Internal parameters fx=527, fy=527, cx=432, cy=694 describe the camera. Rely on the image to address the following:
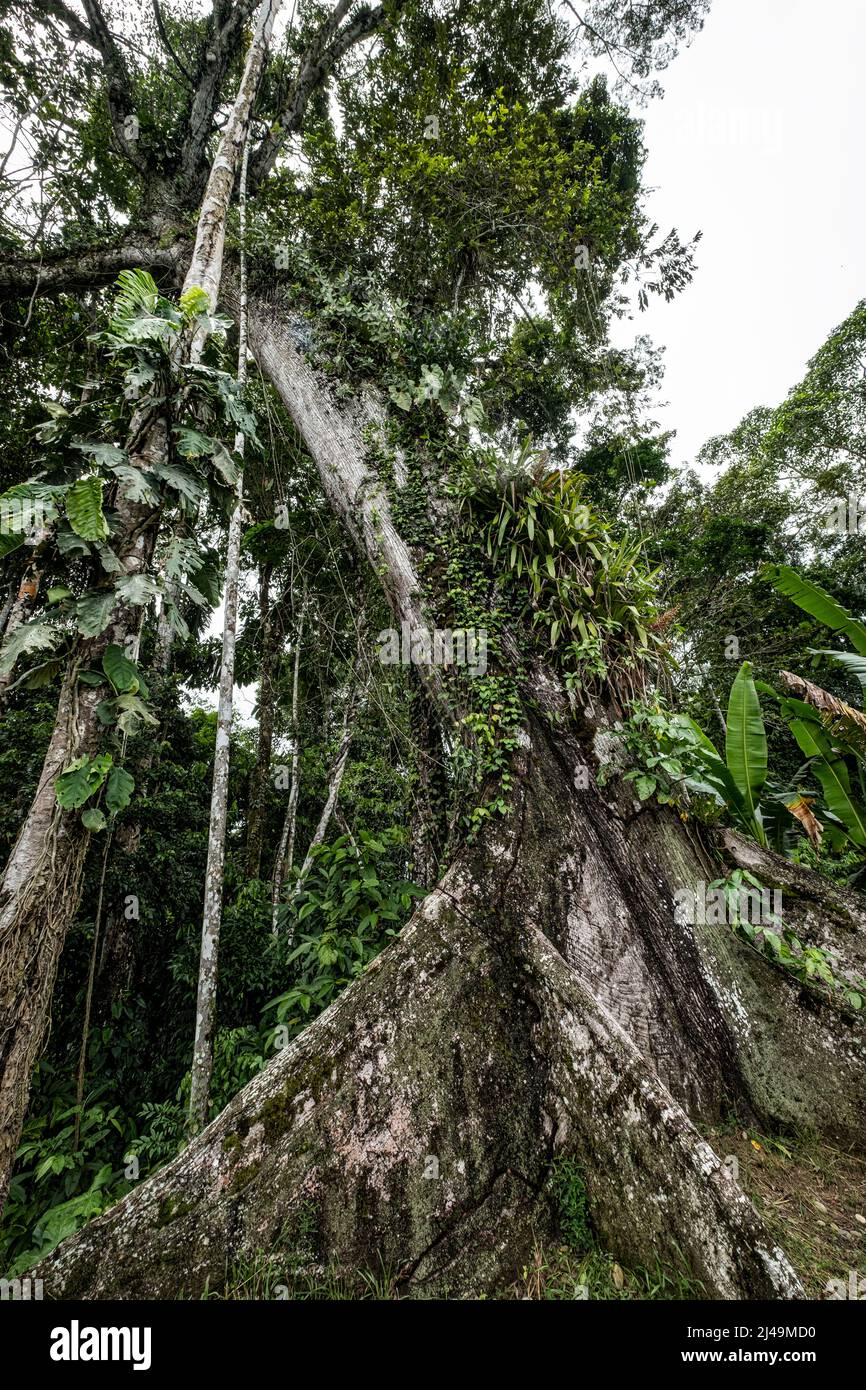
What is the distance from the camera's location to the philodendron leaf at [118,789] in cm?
201

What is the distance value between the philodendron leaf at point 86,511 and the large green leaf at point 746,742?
367cm

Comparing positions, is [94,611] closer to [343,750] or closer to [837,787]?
[343,750]

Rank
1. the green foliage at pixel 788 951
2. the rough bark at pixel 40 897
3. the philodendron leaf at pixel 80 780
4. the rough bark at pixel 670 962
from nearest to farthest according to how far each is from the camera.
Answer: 1. the rough bark at pixel 40 897
2. the philodendron leaf at pixel 80 780
3. the rough bark at pixel 670 962
4. the green foliage at pixel 788 951

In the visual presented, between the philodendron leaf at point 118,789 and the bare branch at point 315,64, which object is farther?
the bare branch at point 315,64

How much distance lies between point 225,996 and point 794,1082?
3.67 metres

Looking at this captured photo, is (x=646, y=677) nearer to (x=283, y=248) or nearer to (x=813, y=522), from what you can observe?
(x=283, y=248)

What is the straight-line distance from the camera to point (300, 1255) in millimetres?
1854

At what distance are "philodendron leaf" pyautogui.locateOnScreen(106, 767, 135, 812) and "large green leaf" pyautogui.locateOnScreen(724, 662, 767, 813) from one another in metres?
3.48

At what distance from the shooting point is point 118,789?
203 cm

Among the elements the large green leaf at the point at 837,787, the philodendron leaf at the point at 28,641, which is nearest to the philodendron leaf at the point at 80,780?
the philodendron leaf at the point at 28,641

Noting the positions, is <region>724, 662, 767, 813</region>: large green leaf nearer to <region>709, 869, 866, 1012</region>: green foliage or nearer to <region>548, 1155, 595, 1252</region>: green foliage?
<region>709, 869, 866, 1012</region>: green foliage

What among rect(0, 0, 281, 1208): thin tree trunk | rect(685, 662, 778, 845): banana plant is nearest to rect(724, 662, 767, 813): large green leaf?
rect(685, 662, 778, 845): banana plant

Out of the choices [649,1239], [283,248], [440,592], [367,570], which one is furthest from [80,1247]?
[283,248]

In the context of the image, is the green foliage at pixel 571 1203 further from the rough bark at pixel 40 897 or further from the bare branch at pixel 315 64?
the bare branch at pixel 315 64
